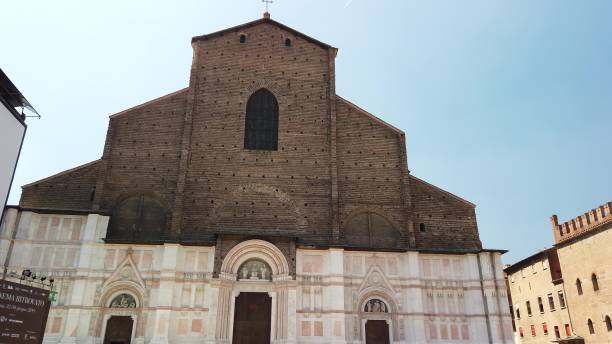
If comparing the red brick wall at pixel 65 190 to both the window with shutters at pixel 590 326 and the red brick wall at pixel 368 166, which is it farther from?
the window with shutters at pixel 590 326

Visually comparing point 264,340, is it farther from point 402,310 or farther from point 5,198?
point 5,198

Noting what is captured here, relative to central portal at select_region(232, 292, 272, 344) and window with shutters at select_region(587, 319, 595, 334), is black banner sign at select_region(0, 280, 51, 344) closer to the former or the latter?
central portal at select_region(232, 292, 272, 344)

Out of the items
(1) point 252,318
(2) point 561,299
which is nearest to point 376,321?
(1) point 252,318

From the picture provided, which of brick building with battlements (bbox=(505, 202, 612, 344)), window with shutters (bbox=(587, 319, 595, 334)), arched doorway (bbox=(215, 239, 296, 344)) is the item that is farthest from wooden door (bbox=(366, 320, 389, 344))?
window with shutters (bbox=(587, 319, 595, 334))

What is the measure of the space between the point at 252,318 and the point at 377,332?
432cm

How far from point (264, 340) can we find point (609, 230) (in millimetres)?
→ 15757

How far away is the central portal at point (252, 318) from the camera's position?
52.2ft

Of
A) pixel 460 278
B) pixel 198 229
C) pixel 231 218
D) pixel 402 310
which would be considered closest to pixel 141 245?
pixel 198 229

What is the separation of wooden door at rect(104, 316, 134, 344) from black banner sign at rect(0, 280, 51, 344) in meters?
5.60

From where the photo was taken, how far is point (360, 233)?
17969 mm

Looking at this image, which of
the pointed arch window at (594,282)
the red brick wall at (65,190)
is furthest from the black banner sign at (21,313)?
the pointed arch window at (594,282)

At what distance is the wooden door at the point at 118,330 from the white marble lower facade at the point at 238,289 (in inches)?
6.4

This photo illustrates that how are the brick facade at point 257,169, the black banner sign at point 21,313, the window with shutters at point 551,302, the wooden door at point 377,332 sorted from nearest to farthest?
the black banner sign at point 21,313
the wooden door at point 377,332
the brick facade at point 257,169
the window with shutters at point 551,302

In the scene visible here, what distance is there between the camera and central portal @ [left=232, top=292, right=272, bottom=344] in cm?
1592
